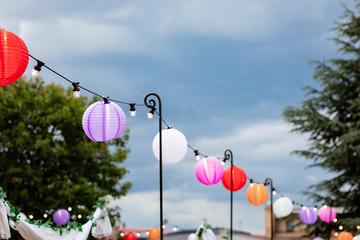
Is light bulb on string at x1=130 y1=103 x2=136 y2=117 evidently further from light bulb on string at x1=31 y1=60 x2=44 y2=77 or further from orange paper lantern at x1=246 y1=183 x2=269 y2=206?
orange paper lantern at x1=246 y1=183 x2=269 y2=206

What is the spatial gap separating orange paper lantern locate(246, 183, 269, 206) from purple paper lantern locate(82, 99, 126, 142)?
18.0 ft

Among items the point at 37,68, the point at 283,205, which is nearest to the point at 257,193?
the point at 283,205

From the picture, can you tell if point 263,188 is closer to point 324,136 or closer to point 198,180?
point 198,180

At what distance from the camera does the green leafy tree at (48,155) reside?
1571 cm

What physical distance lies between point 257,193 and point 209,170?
2.68 m

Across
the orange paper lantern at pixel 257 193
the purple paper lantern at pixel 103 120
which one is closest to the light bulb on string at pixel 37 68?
the purple paper lantern at pixel 103 120

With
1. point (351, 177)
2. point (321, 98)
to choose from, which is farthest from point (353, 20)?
point (351, 177)

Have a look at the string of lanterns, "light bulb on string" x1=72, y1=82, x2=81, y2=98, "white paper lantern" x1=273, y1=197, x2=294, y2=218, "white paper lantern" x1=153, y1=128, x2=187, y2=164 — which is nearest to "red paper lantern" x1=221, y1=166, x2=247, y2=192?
the string of lanterns

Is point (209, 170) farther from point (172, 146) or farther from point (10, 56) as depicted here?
point (10, 56)

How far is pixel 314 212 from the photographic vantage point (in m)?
13.6

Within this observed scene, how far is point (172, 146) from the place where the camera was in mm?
7219

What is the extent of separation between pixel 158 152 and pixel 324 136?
39.6ft

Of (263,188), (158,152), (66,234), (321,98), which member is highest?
(321,98)

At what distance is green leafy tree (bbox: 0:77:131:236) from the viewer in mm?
15711
